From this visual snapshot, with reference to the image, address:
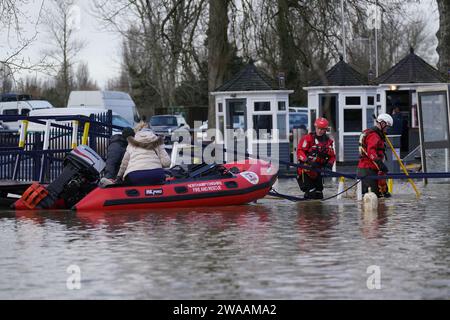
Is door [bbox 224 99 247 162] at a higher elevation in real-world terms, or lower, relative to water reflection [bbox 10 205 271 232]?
higher

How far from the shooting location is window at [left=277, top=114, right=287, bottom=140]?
3281 centimetres

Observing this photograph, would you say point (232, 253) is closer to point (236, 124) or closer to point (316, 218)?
point (316, 218)

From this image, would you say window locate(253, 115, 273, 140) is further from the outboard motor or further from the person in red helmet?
the outboard motor

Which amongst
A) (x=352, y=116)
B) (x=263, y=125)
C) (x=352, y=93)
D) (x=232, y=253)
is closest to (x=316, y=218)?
(x=232, y=253)

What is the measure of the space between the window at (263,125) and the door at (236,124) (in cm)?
31

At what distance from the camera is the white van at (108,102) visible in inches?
1993

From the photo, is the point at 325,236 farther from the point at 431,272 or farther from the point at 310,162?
the point at 310,162

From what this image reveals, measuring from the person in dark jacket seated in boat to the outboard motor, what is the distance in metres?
0.58

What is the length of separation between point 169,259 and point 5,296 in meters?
2.78

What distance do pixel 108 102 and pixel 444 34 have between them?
18547 millimetres

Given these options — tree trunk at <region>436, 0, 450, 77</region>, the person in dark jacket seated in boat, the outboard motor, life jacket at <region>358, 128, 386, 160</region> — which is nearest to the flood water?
the outboard motor

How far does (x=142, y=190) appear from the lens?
20.0 meters

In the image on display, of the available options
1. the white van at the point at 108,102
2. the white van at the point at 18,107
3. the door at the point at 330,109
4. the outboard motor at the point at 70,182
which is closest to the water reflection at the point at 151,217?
the outboard motor at the point at 70,182

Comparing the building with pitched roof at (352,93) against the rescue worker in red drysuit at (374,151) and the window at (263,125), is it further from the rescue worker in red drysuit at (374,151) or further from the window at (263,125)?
the rescue worker in red drysuit at (374,151)
